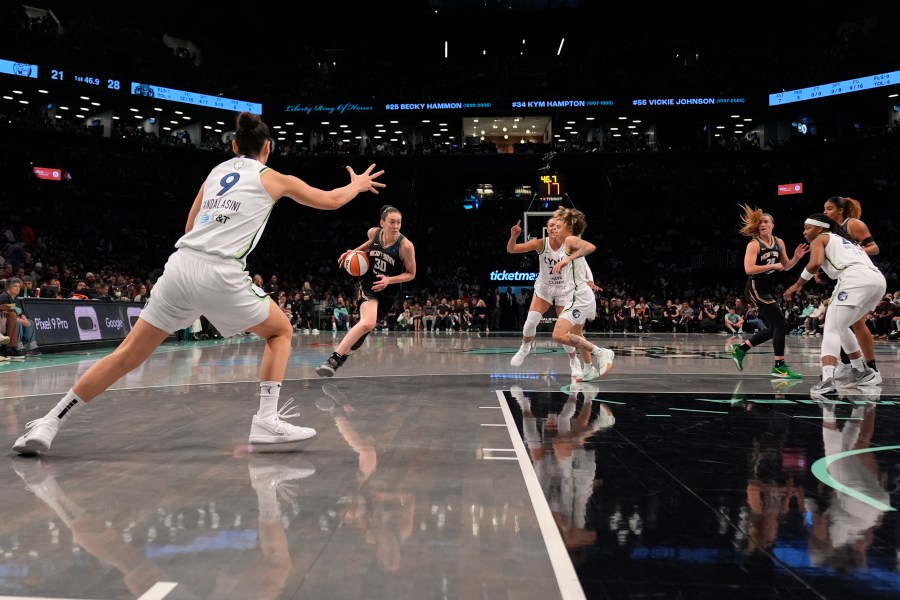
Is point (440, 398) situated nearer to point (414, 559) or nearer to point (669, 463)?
point (669, 463)

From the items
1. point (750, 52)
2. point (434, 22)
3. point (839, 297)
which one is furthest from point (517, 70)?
point (839, 297)

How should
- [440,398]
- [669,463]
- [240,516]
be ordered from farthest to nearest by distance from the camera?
1. [440,398]
2. [669,463]
3. [240,516]

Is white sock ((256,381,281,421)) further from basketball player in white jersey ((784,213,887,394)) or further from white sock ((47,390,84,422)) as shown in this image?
basketball player in white jersey ((784,213,887,394))

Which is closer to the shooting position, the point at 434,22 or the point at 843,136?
the point at 843,136

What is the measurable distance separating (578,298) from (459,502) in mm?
5240

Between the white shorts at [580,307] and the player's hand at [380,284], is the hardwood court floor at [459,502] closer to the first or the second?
the player's hand at [380,284]

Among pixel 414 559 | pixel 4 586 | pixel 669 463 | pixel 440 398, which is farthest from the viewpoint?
pixel 440 398

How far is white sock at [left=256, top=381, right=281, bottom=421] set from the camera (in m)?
3.83

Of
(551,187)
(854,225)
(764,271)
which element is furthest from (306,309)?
(854,225)

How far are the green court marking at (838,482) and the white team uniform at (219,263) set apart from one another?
3.00 metres

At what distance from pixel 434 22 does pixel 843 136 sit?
2499 cm

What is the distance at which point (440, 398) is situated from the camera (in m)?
5.88

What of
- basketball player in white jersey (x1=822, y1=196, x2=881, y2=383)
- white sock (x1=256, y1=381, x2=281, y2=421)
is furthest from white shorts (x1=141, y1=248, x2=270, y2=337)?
basketball player in white jersey (x1=822, y1=196, x2=881, y2=383)

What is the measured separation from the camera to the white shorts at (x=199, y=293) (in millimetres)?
3547
